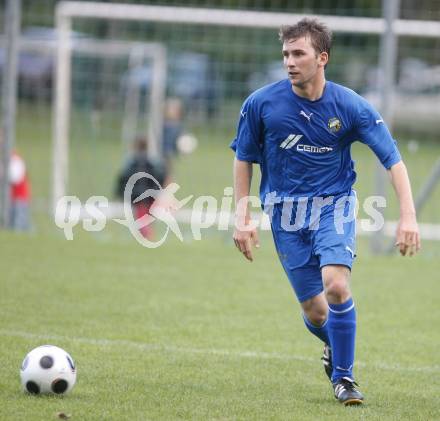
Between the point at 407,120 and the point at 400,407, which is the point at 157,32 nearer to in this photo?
the point at 407,120

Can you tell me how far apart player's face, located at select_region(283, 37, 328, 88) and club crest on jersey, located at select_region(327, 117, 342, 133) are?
286mm

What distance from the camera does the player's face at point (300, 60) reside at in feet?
20.1

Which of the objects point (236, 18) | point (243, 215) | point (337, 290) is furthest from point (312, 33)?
point (236, 18)

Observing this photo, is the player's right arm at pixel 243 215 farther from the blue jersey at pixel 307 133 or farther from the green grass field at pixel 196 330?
the green grass field at pixel 196 330

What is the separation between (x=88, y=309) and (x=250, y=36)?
29.1 ft

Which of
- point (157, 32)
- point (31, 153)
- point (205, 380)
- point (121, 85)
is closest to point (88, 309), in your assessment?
point (205, 380)

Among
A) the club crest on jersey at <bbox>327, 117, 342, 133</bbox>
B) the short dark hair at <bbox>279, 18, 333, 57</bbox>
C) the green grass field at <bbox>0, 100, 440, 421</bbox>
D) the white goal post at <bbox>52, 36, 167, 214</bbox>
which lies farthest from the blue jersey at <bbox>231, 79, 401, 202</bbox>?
the white goal post at <bbox>52, 36, 167, 214</bbox>

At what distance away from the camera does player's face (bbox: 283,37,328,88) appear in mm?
6117

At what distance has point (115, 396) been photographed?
235 inches

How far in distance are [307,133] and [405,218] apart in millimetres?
820

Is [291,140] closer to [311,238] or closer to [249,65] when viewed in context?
[311,238]

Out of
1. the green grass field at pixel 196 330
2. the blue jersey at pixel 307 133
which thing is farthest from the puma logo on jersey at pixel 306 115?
the green grass field at pixel 196 330

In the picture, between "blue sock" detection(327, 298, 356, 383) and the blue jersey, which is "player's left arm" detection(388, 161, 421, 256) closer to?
the blue jersey

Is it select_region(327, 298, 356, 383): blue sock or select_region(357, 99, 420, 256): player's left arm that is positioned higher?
select_region(357, 99, 420, 256): player's left arm
